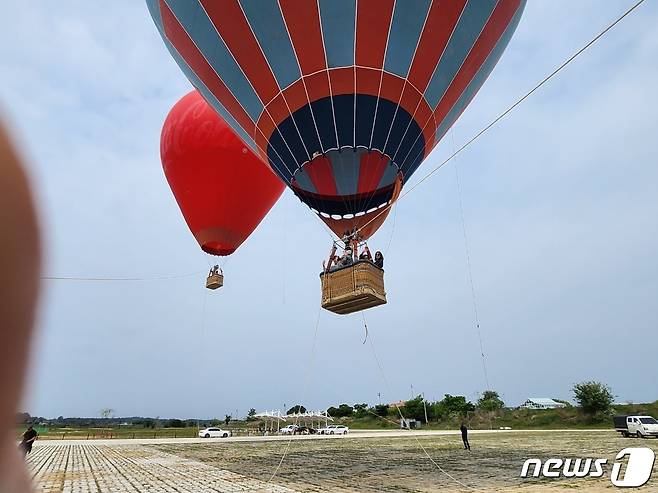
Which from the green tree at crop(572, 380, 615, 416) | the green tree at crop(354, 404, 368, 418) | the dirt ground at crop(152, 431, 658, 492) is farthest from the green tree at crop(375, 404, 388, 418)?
the dirt ground at crop(152, 431, 658, 492)

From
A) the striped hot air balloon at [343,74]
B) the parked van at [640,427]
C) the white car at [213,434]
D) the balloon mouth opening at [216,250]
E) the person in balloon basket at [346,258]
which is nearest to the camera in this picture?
the striped hot air balloon at [343,74]

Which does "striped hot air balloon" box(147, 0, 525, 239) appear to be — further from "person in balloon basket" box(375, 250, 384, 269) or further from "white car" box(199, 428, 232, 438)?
"white car" box(199, 428, 232, 438)

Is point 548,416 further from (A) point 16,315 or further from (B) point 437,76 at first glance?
(A) point 16,315

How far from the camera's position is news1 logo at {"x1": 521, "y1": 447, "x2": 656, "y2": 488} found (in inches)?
376

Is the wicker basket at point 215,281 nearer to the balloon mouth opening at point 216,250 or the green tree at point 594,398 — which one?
the balloon mouth opening at point 216,250

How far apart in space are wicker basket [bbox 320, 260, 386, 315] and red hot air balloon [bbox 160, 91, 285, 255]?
393 inches

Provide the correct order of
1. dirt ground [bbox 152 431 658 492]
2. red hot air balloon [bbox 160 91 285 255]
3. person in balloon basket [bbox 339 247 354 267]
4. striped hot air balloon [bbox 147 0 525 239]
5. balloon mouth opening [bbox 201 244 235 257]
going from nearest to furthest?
1. dirt ground [bbox 152 431 658 492]
2. striped hot air balloon [bbox 147 0 525 239]
3. person in balloon basket [bbox 339 247 354 267]
4. red hot air balloon [bbox 160 91 285 255]
5. balloon mouth opening [bbox 201 244 235 257]

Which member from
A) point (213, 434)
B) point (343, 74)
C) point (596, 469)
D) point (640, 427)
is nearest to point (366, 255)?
point (343, 74)

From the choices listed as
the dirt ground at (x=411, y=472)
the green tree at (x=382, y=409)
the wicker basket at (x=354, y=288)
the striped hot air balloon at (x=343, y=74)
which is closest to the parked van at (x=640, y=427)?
the dirt ground at (x=411, y=472)

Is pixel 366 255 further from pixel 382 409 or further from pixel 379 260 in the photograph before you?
pixel 382 409

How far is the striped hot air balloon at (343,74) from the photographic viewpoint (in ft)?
29.9

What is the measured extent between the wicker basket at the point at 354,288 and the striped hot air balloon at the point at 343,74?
1.89m

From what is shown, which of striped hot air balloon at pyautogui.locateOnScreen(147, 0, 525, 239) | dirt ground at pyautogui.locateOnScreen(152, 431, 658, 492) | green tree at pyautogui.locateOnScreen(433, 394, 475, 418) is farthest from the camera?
green tree at pyautogui.locateOnScreen(433, 394, 475, 418)

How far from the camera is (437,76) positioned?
32.5 feet
